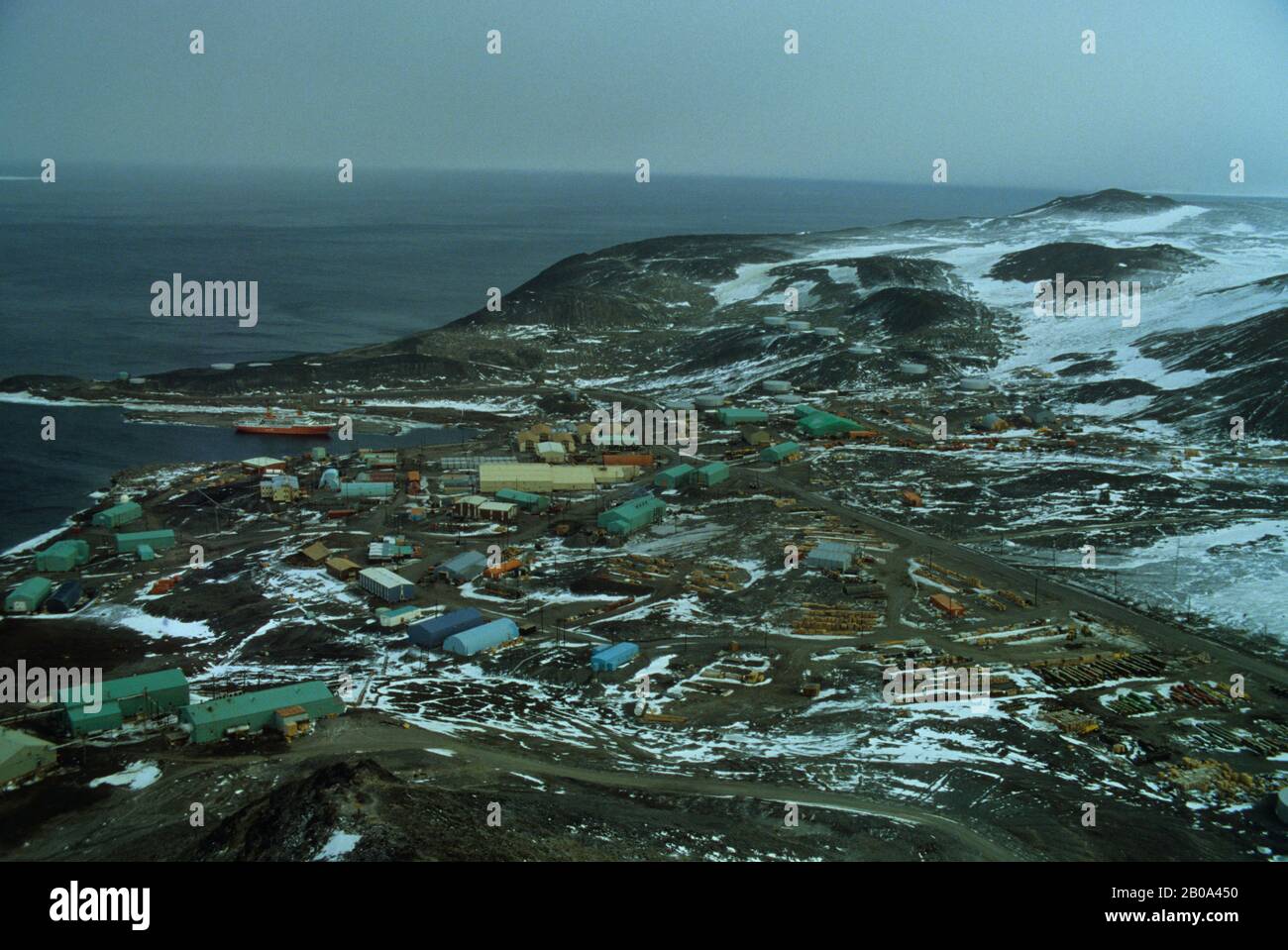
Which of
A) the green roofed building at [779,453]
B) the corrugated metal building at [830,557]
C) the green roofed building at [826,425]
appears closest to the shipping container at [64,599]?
the corrugated metal building at [830,557]

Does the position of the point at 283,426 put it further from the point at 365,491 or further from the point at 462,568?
the point at 462,568

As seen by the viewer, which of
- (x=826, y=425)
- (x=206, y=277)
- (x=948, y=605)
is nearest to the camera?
(x=948, y=605)

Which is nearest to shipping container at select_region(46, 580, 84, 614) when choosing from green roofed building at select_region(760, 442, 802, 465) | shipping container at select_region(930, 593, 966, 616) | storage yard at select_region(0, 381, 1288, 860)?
storage yard at select_region(0, 381, 1288, 860)

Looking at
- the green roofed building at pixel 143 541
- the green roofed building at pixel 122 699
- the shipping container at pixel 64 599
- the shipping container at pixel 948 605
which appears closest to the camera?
the green roofed building at pixel 122 699

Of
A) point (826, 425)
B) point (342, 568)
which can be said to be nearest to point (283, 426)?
point (342, 568)

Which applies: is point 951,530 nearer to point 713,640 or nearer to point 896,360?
point 713,640

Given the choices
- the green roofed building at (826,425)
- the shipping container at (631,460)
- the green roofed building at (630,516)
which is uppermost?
the green roofed building at (826,425)

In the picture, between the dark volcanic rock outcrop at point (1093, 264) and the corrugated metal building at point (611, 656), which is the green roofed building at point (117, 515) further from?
the dark volcanic rock outcrop at point (1093, 264)

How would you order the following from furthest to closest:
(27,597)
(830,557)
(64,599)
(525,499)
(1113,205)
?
(1113,205), (525,499), (830,557), (64,599), (27,597)
